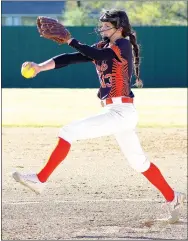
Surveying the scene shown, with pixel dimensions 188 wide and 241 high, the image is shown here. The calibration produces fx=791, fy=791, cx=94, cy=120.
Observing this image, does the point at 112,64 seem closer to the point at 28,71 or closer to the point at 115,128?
the point at 115,128

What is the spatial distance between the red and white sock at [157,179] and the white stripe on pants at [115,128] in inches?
2.8

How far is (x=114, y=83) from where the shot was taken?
5.85m

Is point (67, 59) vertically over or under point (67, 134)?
over

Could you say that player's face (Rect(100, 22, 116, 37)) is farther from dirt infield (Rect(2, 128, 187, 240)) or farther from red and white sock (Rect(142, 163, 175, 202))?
dirt infield (Rect(2, 128, 187, 240))

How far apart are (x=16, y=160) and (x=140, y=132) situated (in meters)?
3.51

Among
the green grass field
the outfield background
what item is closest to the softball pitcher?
the green grass field

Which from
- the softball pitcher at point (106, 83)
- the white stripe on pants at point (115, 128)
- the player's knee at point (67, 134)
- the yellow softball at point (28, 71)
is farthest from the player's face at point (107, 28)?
the player's knee at point (67, 134)

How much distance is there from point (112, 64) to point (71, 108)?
501 inches

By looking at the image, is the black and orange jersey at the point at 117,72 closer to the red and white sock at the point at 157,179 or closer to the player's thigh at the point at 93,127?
the player's thigh at the point at 93,127

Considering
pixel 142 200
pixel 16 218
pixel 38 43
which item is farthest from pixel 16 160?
pixel 38 43

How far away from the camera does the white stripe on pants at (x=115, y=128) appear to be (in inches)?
222

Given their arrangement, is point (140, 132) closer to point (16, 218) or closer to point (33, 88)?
point (16, 218)

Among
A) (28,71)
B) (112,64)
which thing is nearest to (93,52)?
(112,64)

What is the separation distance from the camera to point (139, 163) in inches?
239
